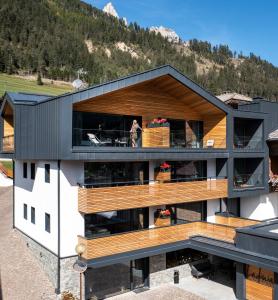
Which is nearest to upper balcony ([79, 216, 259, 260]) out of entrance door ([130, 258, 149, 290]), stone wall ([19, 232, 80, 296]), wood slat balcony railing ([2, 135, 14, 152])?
stone wall ([19, 232, 80, 296])

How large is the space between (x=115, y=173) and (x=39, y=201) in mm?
→ 4433

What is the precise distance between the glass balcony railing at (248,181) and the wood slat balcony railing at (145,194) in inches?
85.1

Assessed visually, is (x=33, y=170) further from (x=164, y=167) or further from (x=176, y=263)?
(x=176, y=263)

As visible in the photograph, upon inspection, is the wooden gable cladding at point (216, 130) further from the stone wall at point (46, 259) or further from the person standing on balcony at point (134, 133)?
the stone wall at point (46, 259)

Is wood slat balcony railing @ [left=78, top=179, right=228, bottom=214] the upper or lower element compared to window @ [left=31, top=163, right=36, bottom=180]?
lower

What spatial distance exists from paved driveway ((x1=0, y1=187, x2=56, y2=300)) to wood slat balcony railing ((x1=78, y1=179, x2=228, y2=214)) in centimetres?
424

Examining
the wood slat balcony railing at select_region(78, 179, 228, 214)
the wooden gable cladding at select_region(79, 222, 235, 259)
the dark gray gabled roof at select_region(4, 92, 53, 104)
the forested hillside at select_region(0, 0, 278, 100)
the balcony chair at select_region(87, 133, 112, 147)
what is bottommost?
the wooden gable cladding at select_region(79, 222, 235, 259)

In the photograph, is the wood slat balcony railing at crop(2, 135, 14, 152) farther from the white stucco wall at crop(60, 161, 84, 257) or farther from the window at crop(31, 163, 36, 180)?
the white stucco wall at crop(60, 161, 84, 257)

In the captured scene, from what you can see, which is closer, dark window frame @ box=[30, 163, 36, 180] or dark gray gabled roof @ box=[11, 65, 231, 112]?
dark gray gabled roof @ box=[11, 65, 231, 112]

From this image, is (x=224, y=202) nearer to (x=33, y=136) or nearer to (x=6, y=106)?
(x=33, y=136)

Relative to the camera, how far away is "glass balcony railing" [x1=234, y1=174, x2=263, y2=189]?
78.0 ft

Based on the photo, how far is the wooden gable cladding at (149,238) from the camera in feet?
53.6

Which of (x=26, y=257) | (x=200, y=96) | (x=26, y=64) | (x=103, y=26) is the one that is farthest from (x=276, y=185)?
(x=103, y=26)

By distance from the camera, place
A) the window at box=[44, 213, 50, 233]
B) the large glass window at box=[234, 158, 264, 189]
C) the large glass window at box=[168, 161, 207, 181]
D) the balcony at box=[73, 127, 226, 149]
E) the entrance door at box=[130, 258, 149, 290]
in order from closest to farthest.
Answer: the balcony at box=[73, 127, 226, 149]
the window at box=[44, 213, 50, 233]
the entrance door at box=[130, 258, 149, 290]
the large glass window at box=[168, 161, 207, 181]
the large glass window at box=[234, 158, 264, 189]
